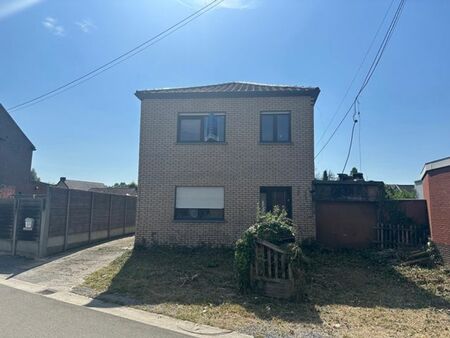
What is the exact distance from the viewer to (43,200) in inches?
527

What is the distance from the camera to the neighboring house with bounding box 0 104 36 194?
26734 millimetres

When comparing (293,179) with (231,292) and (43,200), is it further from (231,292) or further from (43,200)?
(43,200)

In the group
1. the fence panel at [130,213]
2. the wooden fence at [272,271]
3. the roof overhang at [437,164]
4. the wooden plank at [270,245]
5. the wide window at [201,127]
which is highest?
the wide window at [201,127]

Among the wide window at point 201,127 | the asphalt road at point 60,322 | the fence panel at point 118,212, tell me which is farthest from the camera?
the fence panel at point 118,212

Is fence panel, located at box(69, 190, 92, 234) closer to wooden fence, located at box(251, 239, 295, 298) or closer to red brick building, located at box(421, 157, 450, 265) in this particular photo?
wooden fence, located at box(251, 239, 295, 298)

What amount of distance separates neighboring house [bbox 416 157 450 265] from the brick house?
3.96 meters

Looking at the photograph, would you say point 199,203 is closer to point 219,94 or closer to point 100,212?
point 219,94

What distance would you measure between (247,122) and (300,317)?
8.76 meters

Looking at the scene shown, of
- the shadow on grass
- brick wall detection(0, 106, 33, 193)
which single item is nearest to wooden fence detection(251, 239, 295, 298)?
the shadow on grass

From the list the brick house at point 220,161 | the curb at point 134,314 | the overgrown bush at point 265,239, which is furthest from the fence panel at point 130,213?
the overgrown bush at point 265,239

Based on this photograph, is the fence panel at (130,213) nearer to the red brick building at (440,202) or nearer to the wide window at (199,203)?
the wide window at (199,203)

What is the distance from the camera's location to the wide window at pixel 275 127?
554 inches

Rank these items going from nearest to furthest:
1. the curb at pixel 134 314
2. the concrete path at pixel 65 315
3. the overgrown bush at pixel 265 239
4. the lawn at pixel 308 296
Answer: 1. the concrete path at pixel 65 315
2. the curb at pixel 134 314
3. the lawn at pixel 308 296
4. the overgrown bush at pixel 265 239

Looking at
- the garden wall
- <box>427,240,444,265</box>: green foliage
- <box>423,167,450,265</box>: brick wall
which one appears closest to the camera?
<box>423,167,450,265</box>: brick wall
